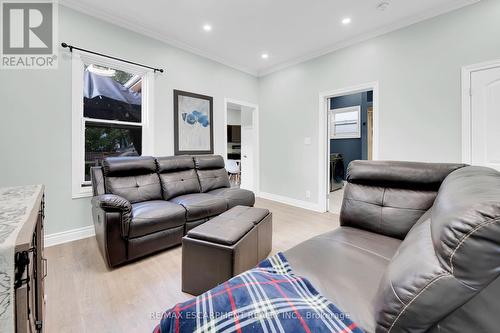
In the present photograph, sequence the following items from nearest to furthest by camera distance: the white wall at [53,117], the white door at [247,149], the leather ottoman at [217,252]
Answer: the leather ottoman at [217,252] → the white wall at [53,117] → the white door at [247,149]

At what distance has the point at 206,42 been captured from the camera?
3.66 metres

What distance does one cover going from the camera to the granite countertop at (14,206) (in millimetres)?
712

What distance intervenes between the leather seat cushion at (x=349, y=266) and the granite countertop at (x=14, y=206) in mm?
1137

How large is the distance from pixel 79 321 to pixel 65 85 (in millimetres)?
2594

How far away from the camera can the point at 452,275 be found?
0.55 metres

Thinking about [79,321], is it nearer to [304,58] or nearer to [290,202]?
[290,202]

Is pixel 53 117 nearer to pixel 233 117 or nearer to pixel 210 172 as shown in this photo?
pixel 210 172

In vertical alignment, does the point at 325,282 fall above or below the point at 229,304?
below

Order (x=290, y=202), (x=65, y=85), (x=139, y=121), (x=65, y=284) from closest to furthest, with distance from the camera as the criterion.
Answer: (x=65, y=284) < (x=65, y=85) < (x=139, y=121) < (x=290, y=202)

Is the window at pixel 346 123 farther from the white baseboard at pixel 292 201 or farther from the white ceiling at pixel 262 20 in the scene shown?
the white baseboard at pixel 292 201

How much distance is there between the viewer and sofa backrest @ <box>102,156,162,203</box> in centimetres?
265

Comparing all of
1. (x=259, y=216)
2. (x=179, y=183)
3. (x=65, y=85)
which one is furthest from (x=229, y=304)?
(x=65, y=85)

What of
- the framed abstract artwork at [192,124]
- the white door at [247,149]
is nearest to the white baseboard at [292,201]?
the white door at [247,149]

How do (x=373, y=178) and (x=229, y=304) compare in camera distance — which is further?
(x=373, y=178)
